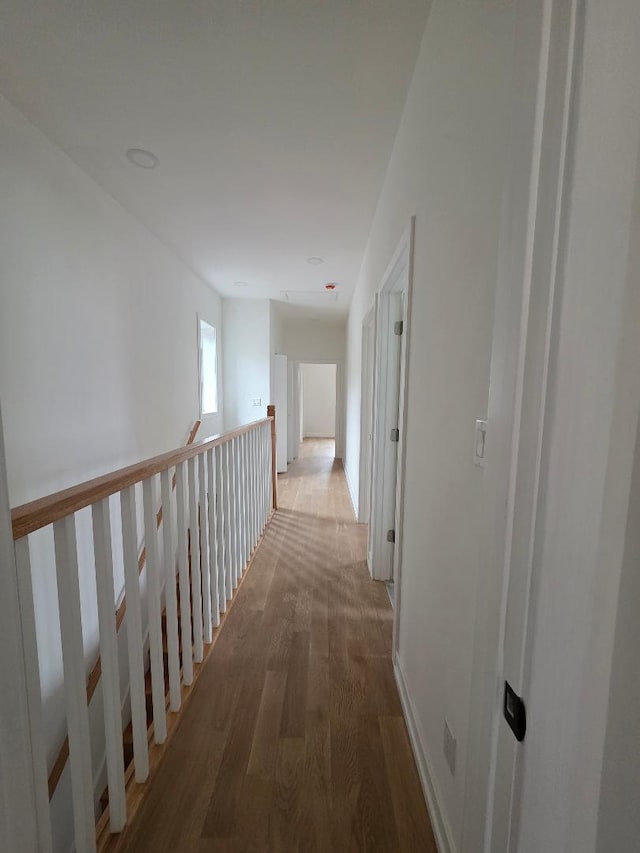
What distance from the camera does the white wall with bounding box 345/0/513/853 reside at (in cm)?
80

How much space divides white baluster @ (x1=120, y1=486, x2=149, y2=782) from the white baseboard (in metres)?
0.92

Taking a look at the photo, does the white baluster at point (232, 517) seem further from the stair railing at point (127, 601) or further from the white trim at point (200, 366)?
the white trim at point (200, 366)

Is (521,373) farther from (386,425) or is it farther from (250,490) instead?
(250,490)

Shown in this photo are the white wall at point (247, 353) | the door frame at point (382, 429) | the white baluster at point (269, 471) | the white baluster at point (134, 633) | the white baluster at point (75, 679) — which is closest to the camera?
the white baluster at point (75, 679)

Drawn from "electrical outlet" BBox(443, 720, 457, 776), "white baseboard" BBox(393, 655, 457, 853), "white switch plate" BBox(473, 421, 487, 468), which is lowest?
"white baseboard" BBox(393, 655, 457, 853)

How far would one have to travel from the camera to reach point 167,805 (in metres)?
1.11

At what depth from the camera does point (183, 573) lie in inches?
57.0

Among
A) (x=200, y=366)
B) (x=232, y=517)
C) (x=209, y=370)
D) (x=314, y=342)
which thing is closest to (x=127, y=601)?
(x=232, y=517)

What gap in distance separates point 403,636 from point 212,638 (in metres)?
1.00

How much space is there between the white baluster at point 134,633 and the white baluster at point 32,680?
293mm

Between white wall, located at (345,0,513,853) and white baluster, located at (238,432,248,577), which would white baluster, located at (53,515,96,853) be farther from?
white baluster, located at (238,432,248,577)

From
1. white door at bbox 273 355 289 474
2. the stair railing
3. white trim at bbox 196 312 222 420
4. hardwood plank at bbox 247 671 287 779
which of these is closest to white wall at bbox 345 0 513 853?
hardwood plank at bbox 247 671 287 779

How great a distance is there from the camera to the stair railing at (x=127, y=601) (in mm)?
778

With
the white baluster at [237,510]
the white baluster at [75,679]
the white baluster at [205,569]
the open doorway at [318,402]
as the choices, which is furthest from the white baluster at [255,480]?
the open doorway at [318,402]
